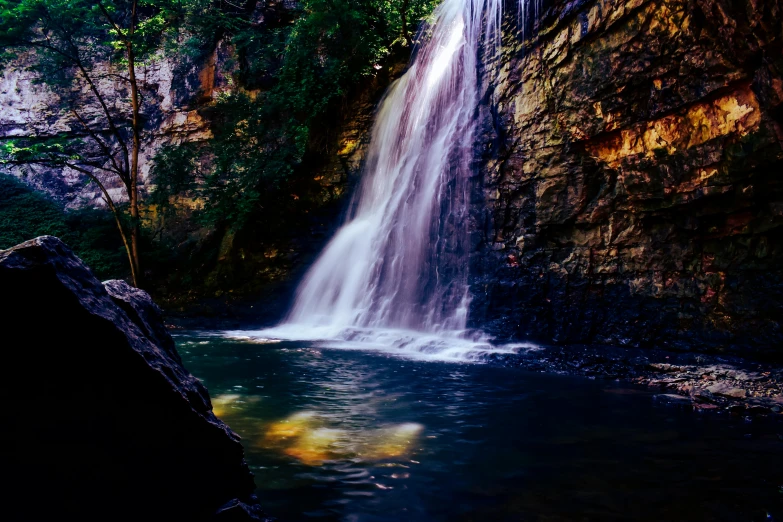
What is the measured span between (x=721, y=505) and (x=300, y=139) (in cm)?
1481

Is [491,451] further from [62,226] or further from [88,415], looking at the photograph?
[62,226]

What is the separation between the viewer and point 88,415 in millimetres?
2029

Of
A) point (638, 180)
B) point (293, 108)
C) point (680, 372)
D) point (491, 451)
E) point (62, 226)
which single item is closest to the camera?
point (491, 451)

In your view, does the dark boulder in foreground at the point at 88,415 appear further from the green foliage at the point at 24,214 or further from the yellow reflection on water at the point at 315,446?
the green foliage at the point at 24,214

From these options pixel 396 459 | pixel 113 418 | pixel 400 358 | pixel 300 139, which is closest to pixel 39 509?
pixel 113 418

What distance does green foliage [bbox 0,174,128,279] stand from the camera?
60.9ft

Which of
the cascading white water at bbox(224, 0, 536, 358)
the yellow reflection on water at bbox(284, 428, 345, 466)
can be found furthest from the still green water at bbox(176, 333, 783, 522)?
the cascading white water at bbox(224, 0, 536, 358)

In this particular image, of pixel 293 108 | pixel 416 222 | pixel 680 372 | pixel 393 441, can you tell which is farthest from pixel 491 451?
pixel 293 108

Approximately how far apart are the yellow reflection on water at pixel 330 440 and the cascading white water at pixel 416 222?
14.7 feet

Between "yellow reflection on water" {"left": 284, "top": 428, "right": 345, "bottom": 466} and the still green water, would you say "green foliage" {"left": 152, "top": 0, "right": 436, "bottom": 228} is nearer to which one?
the still green water

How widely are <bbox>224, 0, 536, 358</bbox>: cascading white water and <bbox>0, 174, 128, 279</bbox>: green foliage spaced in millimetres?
9351

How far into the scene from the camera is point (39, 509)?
1.96 meters

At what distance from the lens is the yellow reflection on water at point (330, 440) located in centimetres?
390

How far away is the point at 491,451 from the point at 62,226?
77.0 ft
